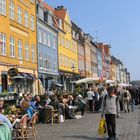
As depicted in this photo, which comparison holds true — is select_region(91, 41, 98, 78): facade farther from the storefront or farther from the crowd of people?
the crowd of people

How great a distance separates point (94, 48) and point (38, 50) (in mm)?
56596

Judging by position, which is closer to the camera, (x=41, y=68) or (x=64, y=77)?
(x=41, y=68)

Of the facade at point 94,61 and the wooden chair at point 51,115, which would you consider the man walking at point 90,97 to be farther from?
the facade at point 94,61

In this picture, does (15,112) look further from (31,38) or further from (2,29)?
(31,38)

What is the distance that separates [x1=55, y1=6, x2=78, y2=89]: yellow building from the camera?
59472 mm

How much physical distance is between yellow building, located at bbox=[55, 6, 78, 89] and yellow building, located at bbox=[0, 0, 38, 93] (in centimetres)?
Result: 1384

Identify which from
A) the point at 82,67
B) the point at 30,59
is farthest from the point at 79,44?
the point at 30,59

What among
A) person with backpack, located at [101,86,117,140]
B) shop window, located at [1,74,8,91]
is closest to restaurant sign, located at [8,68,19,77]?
shop window, located at [1,74,8,91]

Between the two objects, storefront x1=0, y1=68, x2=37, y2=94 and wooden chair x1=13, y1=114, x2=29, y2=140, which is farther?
storefront x1=0, y1=68, x2=37, y2=94

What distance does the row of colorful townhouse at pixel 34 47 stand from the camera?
35438 millimetres

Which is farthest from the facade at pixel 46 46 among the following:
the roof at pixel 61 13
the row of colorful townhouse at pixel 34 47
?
the roof at pixel 61 13

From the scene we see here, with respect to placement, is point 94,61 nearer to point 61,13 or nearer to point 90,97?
point 61,13

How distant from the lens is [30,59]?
42625 millimetres

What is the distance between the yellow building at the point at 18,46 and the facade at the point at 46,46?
2555 mm
